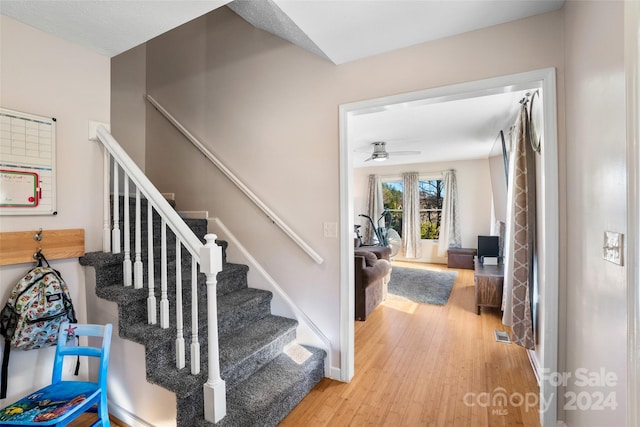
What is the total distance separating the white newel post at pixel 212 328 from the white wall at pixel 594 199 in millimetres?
1565

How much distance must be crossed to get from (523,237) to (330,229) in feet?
5.46

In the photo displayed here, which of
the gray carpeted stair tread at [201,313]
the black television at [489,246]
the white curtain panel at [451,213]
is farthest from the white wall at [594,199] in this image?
the white curtain panel at [451,213]

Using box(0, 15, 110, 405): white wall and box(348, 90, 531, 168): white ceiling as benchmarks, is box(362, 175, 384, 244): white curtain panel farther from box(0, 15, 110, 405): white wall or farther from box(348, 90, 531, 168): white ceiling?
box(0, 15, 110, 405): white wall

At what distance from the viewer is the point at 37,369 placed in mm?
1642

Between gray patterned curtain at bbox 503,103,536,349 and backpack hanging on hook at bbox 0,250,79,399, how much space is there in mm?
3202

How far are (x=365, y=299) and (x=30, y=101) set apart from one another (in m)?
3.28

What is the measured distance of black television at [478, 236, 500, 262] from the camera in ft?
15.1

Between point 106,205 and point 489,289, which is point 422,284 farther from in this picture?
point 106,205

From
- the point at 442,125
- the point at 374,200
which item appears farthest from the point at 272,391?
the point at 374,200

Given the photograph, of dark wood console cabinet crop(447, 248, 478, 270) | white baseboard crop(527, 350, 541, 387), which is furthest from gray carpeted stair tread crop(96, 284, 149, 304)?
dark wood console cabinet crop(447, 248, 478, 270)

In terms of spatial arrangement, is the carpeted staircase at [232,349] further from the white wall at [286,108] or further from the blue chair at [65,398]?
the white wall at [286,108]

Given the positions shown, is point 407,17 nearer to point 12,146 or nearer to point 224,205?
point 224,205

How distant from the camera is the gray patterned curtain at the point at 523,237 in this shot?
2.42 metres

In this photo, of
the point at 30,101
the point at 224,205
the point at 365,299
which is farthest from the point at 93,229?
the point at 365,299
